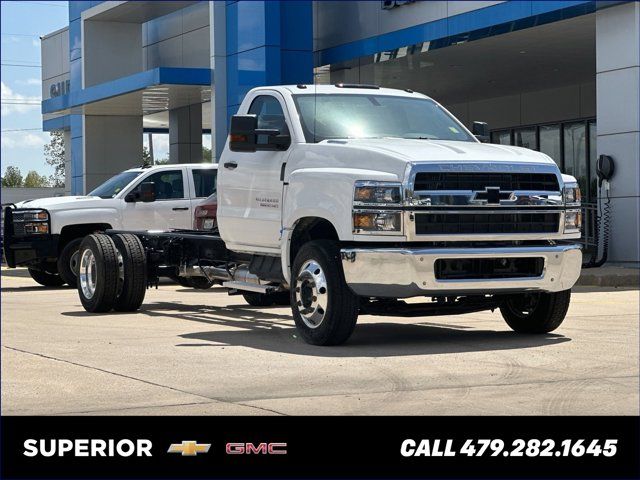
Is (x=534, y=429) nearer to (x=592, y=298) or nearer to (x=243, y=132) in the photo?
(x=243, y=132)

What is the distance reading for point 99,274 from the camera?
43.0ft

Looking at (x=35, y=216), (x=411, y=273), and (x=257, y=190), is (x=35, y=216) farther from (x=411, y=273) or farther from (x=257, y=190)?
(x=411, y=273)

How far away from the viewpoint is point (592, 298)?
49.9 feet

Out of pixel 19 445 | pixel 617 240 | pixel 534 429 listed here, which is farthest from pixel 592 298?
pixel 19 445

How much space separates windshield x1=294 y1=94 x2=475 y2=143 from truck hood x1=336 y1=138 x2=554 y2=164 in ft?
1.06

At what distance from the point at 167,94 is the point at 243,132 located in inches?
933

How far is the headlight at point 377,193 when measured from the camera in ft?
30.2

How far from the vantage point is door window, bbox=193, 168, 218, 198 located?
18906 mm

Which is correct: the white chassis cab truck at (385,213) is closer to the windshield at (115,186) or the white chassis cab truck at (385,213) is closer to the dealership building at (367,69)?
the dealership building at (367,69)

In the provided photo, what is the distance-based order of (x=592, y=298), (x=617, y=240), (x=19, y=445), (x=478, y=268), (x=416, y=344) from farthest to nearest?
(x=617, y=240)
(x=592, y=298)
(x=416, y=344)
(x=478, y=268)
(x=19, y=445)

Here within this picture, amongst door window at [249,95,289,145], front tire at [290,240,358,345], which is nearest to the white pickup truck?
door window at [249,95,289,145]

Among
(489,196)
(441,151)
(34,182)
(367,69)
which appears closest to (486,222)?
(489,196)

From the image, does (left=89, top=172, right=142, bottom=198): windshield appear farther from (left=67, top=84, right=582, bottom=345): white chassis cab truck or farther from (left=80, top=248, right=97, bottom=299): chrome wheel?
(left=67, top=84, right=582, bottom=345): white chassis cab truck

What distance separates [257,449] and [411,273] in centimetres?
449
